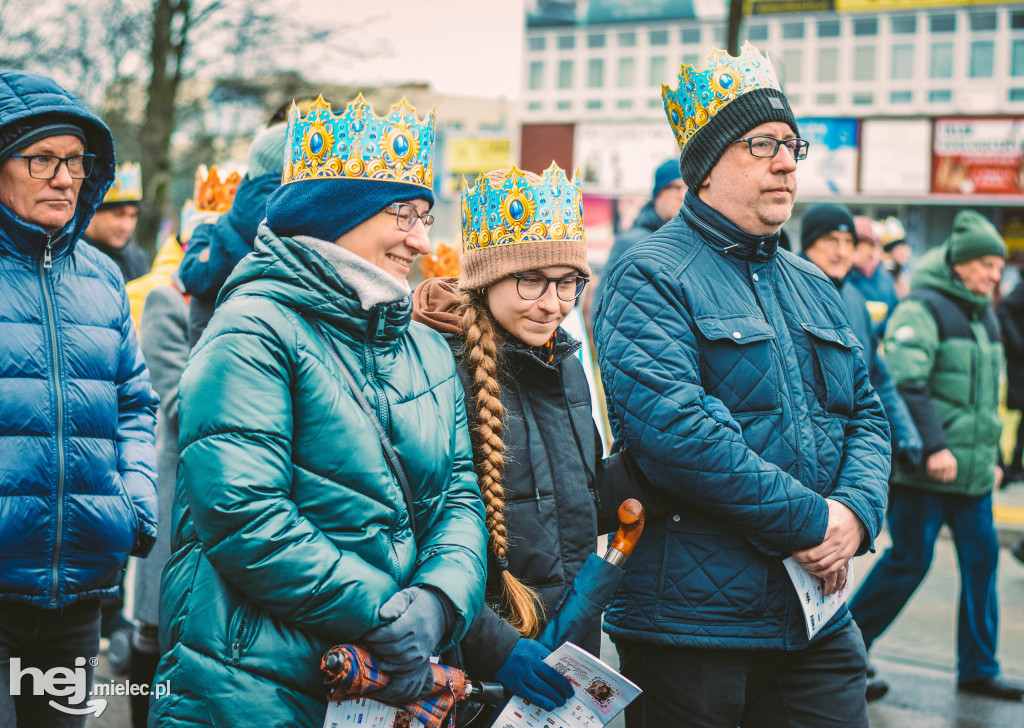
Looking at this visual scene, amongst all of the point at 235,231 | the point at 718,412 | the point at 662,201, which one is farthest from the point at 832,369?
the point at 662,201

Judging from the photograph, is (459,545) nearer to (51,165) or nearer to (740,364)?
(740,364)

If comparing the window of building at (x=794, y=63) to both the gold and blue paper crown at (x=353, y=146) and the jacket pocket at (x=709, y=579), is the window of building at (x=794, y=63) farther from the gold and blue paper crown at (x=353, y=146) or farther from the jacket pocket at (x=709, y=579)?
the gold and blue paper crown at (x=353, y=146)

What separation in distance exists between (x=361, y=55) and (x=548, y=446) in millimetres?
14144

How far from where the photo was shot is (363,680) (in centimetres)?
218

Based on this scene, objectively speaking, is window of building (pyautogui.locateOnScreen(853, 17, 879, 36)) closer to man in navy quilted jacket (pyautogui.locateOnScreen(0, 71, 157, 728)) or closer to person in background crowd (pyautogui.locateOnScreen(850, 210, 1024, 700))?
person in background crowd (pyautogui.locateOnScreen(850, 210, 1024, 700))

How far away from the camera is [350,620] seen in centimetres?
218

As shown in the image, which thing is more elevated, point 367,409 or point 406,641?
point 367,409

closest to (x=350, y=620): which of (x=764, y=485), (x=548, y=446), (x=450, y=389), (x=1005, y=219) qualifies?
(x=450, y=389)

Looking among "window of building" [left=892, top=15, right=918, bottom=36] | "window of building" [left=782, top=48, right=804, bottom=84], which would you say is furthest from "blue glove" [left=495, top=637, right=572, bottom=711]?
"window of building" [left=782, top=48, right=804, bottom=84]

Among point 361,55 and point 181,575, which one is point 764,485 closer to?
point 181,575

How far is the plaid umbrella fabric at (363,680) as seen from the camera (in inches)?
85.0

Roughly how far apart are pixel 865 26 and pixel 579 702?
47739 millimetres

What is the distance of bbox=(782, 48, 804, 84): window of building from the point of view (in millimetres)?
46781

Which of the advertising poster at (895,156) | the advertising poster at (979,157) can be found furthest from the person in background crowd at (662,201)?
the advertising poster at (979,157)
